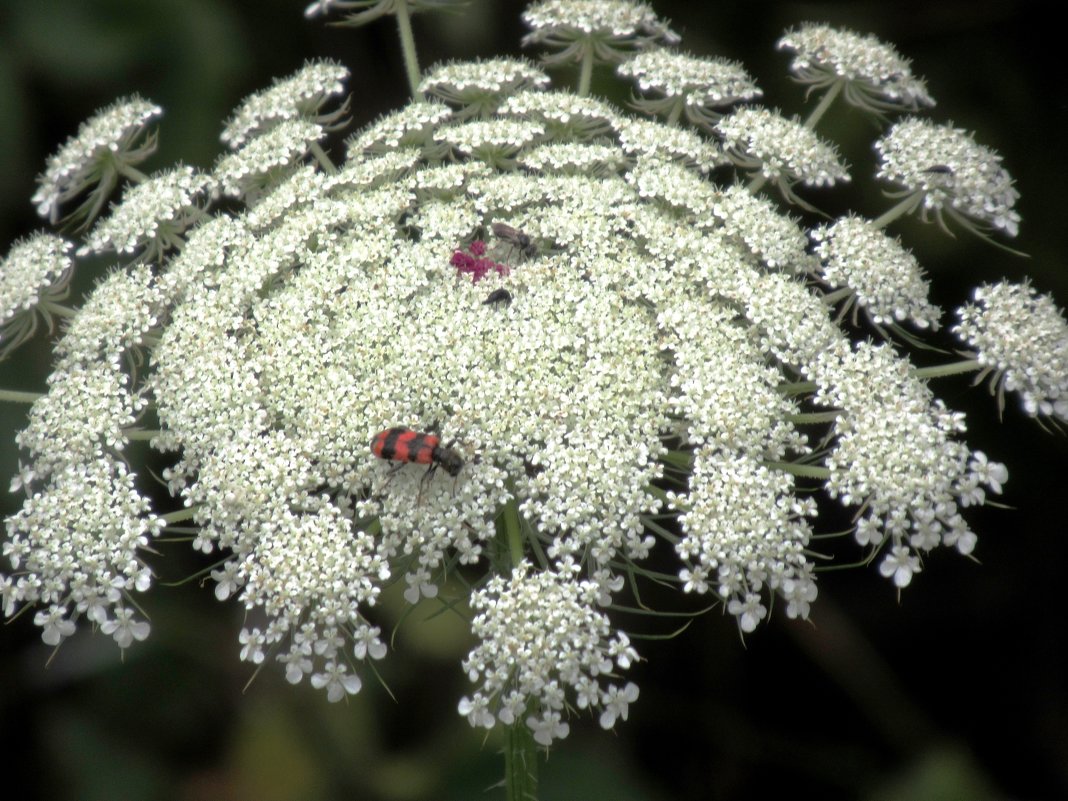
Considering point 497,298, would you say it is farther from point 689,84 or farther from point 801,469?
point 689,84

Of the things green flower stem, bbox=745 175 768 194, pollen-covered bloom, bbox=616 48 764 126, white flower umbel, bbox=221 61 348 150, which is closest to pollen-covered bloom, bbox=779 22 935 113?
pollen-covered bloom, bbox=616 48 764 126

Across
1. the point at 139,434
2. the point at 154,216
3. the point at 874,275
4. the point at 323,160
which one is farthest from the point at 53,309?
the point at 874,275

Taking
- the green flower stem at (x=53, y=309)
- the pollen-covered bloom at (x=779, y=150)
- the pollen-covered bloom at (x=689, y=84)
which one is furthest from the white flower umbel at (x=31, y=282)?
the pollen-covered bloom at (x=779, y=150)

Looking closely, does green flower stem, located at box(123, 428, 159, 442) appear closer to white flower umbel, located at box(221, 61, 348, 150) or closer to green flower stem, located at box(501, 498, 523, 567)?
green flower stem, located at box(501, 498, 523, 567)

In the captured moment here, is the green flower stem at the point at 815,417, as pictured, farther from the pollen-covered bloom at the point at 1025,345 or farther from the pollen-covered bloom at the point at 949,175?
the pollen-covered bloom at the point at 949,175

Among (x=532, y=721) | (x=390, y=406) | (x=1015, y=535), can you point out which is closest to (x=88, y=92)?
(x=390, y=406)

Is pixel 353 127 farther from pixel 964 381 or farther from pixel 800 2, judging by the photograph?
pixel 964 381
